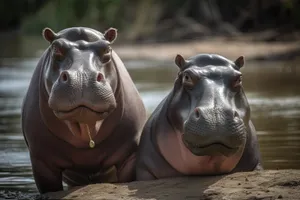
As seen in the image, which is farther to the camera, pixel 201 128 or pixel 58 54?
pixel 58 54

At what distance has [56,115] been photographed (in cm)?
595

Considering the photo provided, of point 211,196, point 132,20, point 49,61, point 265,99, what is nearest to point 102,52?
point 49,61

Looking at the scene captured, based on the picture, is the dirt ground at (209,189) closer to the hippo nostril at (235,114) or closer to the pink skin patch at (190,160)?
the pink skin patch at (190,160)

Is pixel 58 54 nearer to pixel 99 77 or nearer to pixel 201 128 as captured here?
pixel 99 77

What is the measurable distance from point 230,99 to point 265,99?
798 centimetres

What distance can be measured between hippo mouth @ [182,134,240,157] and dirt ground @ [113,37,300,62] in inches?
672

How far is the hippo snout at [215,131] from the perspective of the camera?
5574 mm

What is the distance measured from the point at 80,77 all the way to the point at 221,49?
19.6 metres

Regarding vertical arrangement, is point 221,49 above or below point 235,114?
below

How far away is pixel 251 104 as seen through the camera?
13.2m

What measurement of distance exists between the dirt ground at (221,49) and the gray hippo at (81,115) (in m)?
16.1

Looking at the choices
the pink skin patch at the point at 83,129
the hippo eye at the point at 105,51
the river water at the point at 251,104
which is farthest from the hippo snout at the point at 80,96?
the river water at the point at 251,104

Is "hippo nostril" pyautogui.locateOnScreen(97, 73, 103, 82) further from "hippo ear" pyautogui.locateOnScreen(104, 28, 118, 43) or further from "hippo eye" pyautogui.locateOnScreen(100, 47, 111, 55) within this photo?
"hippo ear" pyautogui.locateOnScreen(104, 28, 118, 43)

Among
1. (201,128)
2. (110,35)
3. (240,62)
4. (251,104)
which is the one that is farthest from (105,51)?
(251,104)
